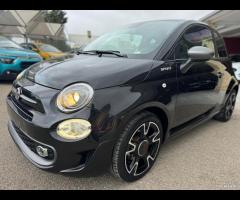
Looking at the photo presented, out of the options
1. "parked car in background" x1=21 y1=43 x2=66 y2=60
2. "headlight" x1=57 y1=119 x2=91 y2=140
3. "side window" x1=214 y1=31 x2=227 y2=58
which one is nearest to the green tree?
"parked car in background" x1=21 y1=43 x2=66 y2=60

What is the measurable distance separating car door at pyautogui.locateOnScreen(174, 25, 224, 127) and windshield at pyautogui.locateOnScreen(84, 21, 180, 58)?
227 millimetres

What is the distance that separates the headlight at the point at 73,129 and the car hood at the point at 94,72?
0.32 meters

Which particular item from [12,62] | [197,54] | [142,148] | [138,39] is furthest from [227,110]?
[12,62]

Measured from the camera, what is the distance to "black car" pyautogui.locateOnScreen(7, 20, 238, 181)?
6.14ft

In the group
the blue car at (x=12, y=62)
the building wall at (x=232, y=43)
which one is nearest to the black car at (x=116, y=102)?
the blue car at (x=12, y=62)

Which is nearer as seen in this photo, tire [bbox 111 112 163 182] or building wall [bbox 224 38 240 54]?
tire [bbox 111 112 163 182]

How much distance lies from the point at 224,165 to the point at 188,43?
57.8 inches

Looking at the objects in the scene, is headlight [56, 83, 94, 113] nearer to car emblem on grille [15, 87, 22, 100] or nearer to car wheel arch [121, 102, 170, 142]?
car wheel arch [121, 102, 170, 142]

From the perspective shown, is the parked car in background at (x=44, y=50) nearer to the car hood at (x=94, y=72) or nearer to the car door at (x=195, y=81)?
the car door at (x=195, y=81)

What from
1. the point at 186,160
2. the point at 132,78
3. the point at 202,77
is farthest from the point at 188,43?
the point at 186,160

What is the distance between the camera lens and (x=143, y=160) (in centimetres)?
240

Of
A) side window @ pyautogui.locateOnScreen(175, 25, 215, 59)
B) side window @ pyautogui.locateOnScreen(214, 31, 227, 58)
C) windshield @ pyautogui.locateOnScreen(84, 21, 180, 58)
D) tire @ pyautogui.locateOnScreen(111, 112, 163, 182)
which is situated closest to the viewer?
tire @ pyautogui.locateOnScreen(111, 112, 163, 182)

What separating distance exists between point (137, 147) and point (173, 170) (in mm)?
603

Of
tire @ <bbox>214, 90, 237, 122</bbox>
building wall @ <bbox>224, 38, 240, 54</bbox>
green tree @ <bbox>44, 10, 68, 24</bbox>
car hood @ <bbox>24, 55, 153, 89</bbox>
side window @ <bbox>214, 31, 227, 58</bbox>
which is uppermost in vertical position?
car hood @ <bbox>24, 55, 153, 89</bbox>
